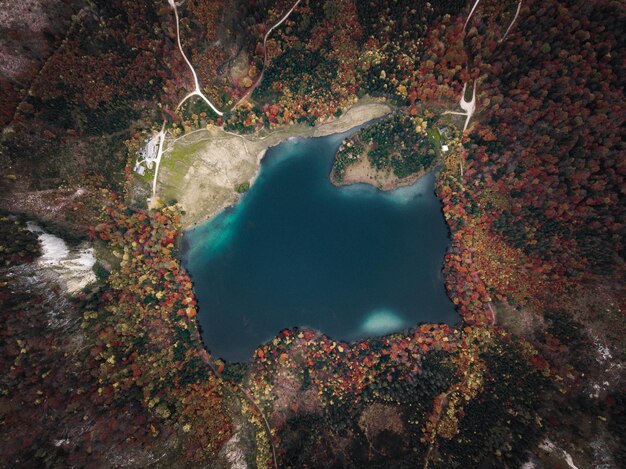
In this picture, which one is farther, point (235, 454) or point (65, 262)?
point (65, 262)

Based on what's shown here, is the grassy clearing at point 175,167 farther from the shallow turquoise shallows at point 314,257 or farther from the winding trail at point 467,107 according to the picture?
the winding trail at point 467,107

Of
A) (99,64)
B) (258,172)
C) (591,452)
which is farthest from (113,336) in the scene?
(591,452)

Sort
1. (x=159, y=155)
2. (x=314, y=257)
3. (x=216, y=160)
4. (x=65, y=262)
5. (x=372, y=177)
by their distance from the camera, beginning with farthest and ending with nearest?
(x=314, y=257), (x=372, y=177), (x=216, y=160), (x=159, y=155), (x=65, y=262)

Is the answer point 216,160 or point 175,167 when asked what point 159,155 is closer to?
point 175,167

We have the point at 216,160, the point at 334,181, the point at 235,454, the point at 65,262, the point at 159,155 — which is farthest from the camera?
the point at 334,181

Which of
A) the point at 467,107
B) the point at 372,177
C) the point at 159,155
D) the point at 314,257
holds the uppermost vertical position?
the point at 467,107

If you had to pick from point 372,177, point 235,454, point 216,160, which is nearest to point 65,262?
point 216,160

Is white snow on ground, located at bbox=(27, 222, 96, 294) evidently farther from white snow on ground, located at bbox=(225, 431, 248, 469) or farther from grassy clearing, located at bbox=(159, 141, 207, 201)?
white snow on ground, located at bbox=(225, 431, 248, 469)
